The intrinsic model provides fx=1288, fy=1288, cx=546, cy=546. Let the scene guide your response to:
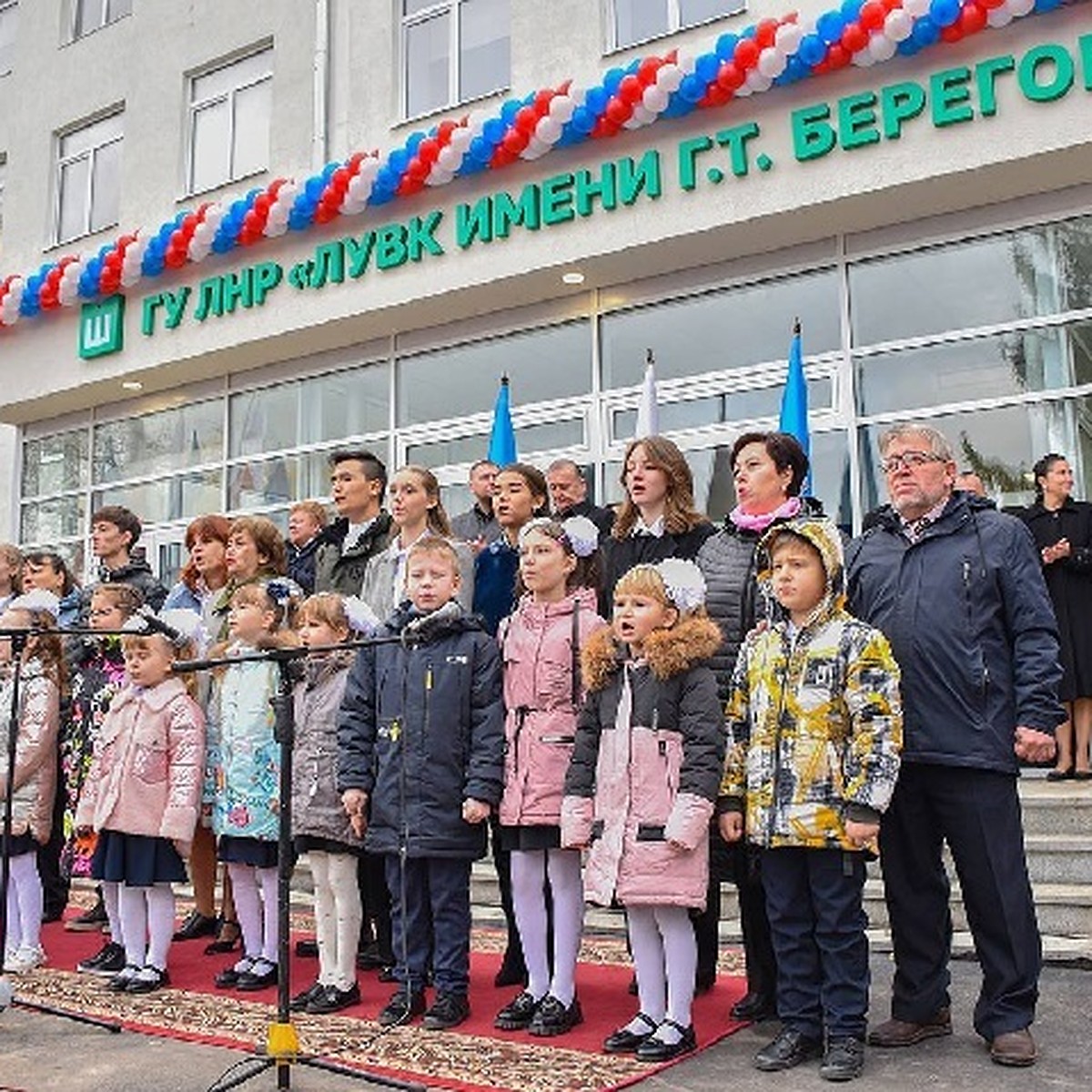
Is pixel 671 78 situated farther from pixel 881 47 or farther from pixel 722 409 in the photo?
pixel 722 409

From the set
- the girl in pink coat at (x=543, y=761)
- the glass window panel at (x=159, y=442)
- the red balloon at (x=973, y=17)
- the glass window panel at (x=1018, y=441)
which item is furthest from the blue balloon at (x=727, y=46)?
the glass window panel at (x=159, y=442)

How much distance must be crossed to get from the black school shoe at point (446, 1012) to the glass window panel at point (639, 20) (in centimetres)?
760

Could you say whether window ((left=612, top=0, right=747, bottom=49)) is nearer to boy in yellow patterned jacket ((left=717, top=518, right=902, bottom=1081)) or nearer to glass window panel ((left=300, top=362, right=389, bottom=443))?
glass window panel ((left=300, top=362, right=389, bottom=443))

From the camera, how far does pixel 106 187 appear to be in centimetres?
1360

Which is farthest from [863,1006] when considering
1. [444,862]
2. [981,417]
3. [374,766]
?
[981,417]

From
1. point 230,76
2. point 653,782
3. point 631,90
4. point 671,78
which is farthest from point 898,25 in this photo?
point 230,76

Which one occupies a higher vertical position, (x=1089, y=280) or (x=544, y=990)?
(x=1089, y=280)

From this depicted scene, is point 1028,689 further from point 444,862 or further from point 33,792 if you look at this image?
point 33,792

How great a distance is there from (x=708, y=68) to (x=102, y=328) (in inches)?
271

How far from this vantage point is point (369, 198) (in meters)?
10.4

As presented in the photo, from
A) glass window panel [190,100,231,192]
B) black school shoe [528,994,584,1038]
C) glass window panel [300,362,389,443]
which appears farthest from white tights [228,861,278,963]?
glass window panel [190,100,231,192]

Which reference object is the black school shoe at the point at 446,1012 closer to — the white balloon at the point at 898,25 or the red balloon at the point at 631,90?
the white balloon at the point at 898,25

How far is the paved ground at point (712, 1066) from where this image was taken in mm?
3619

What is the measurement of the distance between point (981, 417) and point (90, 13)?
35.7ft
